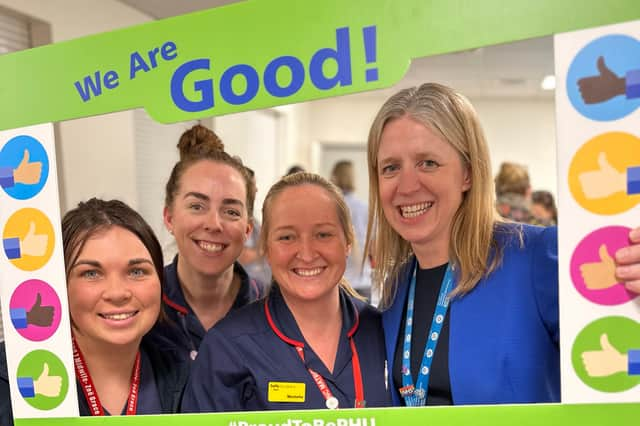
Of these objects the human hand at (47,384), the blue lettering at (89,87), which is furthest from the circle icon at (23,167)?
the human hand at (47,384)

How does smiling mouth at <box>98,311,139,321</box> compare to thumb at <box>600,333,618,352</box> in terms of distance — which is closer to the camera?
thumb at <box>600,333,618,352</box>

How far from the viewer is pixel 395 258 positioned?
146 cm

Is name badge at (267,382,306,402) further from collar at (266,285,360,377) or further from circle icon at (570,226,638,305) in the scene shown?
circle icon at (570,226,638,305)

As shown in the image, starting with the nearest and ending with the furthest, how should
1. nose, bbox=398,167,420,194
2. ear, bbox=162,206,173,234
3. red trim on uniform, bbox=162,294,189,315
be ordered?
nose, bbox=398,167,420,194 → red trim on uniform, bbox=162,294,189,315 → ear, bbox=162,206,173,234

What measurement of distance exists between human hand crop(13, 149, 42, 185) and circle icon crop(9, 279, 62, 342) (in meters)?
0.21

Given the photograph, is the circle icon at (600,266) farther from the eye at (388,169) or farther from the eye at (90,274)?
the eye at (90,274)

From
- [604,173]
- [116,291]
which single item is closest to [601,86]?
[604,173]

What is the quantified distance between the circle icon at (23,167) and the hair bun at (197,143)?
0.71 meters

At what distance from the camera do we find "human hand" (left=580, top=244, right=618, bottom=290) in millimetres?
875

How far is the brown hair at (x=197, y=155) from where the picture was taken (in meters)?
1.80

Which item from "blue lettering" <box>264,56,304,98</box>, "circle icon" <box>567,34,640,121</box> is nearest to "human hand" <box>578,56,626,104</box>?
"circle icon" <box>567,34,640,121</box>

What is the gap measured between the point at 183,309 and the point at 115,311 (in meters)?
0.46

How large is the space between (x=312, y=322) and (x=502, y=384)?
505mm

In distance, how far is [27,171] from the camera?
44.5 inches
